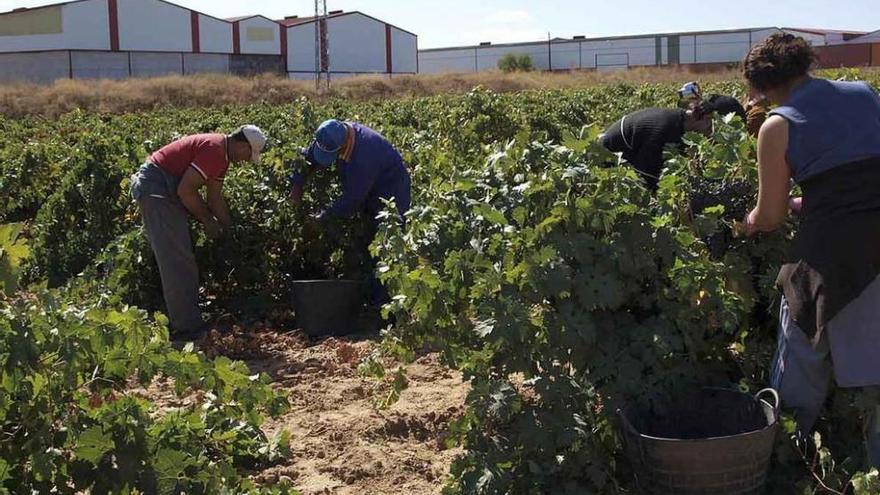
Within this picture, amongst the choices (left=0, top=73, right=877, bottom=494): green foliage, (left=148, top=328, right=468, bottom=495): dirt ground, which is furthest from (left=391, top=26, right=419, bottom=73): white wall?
(left=0, top=73, right=877, bottom=494): green foliage

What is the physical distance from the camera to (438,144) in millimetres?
8305

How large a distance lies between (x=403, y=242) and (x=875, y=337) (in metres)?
1.83

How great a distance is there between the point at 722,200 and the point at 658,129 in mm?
1182

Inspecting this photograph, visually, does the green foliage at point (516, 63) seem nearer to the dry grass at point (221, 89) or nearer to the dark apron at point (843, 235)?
the dry grass at point (221, 89)

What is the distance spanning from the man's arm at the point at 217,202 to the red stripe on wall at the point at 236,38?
54595 mm

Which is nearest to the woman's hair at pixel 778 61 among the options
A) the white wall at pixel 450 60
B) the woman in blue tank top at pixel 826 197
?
the woman in blue tank top at pixel 826 197

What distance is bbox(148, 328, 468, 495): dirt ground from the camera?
4.49 meters

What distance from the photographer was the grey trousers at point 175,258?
6.82 m

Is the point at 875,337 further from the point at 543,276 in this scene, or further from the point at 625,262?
the point at 543,276

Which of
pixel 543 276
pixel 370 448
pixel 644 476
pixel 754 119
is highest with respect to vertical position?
pixel 754 119

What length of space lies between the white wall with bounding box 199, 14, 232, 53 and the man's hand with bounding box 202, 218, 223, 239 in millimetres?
53281

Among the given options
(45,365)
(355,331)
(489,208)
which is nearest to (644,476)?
(489,208)

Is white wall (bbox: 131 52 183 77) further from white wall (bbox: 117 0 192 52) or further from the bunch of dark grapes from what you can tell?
the bunch of dark grapes

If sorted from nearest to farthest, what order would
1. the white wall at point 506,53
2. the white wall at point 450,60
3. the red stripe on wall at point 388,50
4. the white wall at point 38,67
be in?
the white wall at point 38,67, the red stripe on wall at point 388,50, the white wall at point 506,53, the white wall at point 450,60
